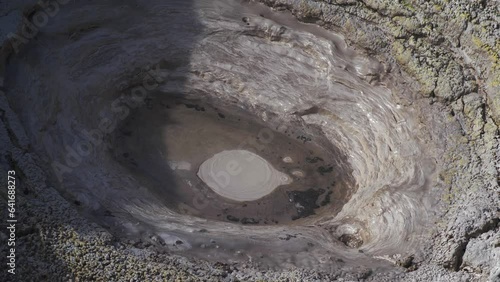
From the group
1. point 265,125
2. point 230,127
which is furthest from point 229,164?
point 265,125

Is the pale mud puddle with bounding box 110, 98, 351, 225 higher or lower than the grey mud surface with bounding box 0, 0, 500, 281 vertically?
lower

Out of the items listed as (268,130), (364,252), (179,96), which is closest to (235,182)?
(268,130)

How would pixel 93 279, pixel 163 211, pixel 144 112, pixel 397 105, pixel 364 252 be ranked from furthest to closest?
pixel 144 112 < pixel 397 105 < pixel 163 211 < pixel 364 252 < pixel 93 279

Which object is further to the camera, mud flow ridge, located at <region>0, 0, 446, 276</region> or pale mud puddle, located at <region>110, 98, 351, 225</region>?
pale mud puddle, located at <region>110, 98, 351, 225</region>

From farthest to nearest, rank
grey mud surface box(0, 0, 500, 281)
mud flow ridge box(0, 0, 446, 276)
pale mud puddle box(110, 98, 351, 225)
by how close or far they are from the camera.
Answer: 1. pale mud puddle box(110, 98, 351, 225)
2. mud flow ridge box(0, 0, 446, 276)
3. grey mud surface box(0, 0, 500, 281)

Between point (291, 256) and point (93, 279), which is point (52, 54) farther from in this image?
point (291, 256)
